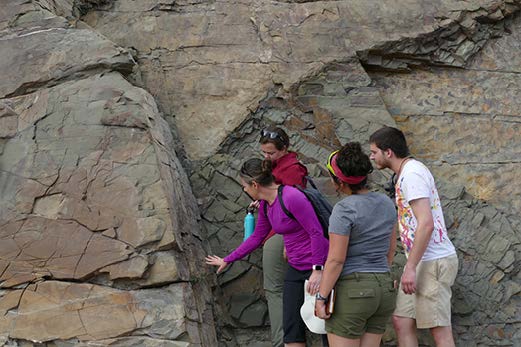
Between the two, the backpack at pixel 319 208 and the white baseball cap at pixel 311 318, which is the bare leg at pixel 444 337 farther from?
the backpack at pixel 319 208

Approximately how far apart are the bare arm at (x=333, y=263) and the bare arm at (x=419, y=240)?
539mm

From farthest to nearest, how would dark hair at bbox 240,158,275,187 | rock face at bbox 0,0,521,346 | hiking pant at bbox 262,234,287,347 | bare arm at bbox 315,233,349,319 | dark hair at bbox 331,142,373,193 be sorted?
1. hiking pant at bbox 262,234,287,347
2. rock face at bbox 0,0,521,346
3. dark hair at bbox 240,158,275,187
4. dark hair at bbox 331,142,373,193
5. bare arm at bbox 315,233,349,319

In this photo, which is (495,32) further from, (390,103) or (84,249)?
(84,249)

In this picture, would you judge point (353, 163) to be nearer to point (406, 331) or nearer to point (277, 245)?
point (277, 245)

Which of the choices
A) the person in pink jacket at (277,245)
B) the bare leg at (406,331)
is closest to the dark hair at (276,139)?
the person in pink jacket at (277,245)

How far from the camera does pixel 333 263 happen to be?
3.69 metres

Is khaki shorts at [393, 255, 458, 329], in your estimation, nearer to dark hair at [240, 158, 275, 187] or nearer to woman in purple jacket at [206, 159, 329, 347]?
woman in purple jacket at [206, 159, 329, 347]

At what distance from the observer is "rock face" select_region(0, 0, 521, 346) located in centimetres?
463

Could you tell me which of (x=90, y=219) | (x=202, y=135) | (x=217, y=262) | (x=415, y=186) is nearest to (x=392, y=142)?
(x=415, y=186)

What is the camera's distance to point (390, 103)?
667cm

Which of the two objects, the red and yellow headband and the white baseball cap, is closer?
the red and yellow headband

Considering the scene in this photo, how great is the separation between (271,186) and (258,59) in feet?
7.58

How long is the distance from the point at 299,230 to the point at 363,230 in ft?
2.17

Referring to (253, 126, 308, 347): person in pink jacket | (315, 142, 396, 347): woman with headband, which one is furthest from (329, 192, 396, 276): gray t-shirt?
(253, 126, 308, 347): person in pink jacket
